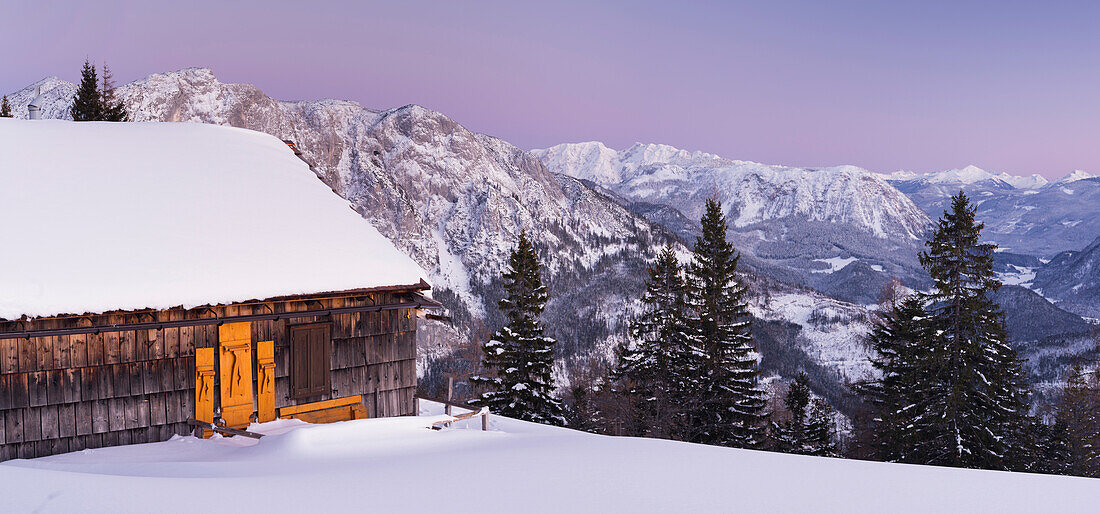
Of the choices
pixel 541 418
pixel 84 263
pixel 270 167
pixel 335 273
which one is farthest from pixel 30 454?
pixel 541 418

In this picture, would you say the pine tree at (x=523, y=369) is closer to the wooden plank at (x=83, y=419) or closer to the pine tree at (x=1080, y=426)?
the wooden plank at (x=83, y=419)

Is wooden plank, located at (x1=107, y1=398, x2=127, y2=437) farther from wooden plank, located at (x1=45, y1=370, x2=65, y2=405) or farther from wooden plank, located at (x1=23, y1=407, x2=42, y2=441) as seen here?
wooden plank, located at (x1=23, y1=407, x2=42, y2=441)

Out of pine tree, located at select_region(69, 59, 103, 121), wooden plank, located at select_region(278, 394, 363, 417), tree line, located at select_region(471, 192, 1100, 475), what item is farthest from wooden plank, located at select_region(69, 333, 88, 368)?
pine tree, located at select_region(69, 59, 103, 121)

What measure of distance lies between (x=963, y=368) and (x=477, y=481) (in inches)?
933

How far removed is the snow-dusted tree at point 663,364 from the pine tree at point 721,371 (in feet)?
2.13

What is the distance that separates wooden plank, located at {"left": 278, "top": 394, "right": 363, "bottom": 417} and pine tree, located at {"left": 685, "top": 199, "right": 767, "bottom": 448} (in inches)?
770

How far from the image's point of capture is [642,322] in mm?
35281

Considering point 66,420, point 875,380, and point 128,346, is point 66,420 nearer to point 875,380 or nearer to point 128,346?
point 128,346

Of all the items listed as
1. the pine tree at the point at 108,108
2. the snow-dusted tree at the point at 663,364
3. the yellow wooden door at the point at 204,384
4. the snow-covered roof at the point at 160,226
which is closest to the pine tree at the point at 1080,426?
the snow-dusted tree at the point at 663,364

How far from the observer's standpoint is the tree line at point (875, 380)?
2417cm

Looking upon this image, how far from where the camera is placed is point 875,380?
107 ft

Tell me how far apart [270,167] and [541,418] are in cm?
1922

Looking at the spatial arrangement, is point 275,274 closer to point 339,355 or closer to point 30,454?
point 339,355

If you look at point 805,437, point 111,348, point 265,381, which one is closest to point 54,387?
point 111,348
